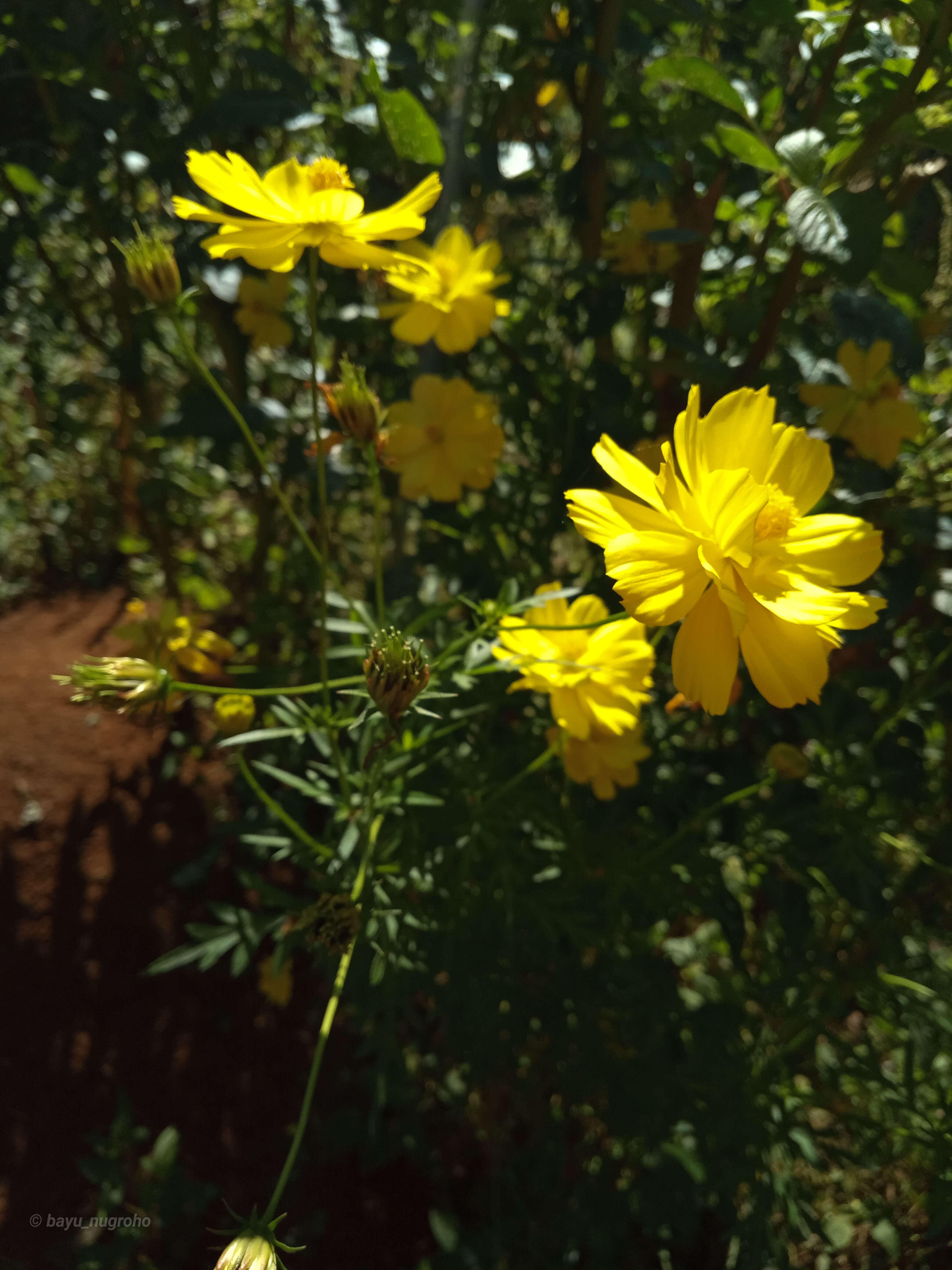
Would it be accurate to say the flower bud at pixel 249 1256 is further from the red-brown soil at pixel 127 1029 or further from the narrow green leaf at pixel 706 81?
the narrow green leaf at pixel 706 81

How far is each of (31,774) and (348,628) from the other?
1085mm

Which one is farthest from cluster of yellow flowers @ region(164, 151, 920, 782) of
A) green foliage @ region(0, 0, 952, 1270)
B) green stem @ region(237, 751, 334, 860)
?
green stem @ region(237, 751, 334, 860)

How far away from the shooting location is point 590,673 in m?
0.77

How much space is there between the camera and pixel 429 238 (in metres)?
1.09

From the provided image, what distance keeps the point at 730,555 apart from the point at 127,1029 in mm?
1292

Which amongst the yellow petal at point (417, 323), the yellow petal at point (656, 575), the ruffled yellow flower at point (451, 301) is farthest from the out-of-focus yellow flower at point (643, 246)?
the yellow petal at point (656, 575)

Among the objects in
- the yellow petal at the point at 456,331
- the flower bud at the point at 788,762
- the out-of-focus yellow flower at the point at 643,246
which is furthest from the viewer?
the out-of-focus yellow flower at the point at 643,246

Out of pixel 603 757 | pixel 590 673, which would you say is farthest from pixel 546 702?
pixel 590 673

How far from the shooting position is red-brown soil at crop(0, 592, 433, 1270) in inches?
48.3

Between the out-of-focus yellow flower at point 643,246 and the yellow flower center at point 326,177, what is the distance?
531 millimetres

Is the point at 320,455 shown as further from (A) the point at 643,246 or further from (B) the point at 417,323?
(A) the point at 643,246

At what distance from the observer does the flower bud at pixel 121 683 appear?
Answer: 0.67 m

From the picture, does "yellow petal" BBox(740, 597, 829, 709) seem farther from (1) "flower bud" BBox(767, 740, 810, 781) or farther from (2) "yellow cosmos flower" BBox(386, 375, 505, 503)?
(2) "yellow cosmos flower" BBox(386, 375, 505, 503)

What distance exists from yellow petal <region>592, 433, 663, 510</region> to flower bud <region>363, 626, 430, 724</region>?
0.19m
